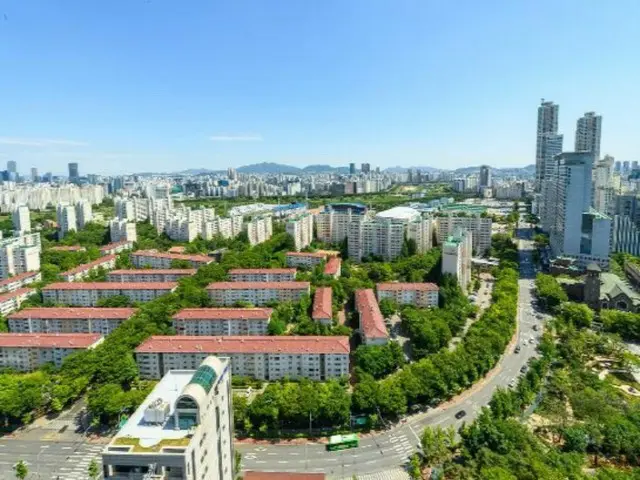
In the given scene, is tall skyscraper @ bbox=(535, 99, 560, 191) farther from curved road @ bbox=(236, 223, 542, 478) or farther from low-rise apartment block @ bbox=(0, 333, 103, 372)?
low-rise apartment block @ bbox=(0, 333, 103, 372)

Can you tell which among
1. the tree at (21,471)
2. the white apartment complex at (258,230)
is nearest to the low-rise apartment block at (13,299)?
the tree at (21,471)

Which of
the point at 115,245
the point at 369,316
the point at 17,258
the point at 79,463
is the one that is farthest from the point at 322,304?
the point at 17,258

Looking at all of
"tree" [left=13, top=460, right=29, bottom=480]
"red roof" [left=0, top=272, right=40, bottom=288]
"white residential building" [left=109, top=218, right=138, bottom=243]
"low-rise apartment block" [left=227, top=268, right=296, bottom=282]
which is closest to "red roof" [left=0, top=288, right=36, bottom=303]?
"red roof" [left=0, top=272, right=40, bottom=288]

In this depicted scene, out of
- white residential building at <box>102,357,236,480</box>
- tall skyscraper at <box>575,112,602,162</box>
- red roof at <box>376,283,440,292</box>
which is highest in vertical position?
tall skyscraper at <box>575,112,602,162</box>

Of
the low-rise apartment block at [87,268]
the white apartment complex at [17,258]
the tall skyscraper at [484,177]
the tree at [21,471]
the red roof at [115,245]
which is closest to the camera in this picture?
the tree at [21,471]

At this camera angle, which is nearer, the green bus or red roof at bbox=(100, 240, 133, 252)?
the green bus

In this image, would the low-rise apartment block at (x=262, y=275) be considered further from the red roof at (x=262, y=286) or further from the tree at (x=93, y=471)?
the tree at (x=93, y=471)
